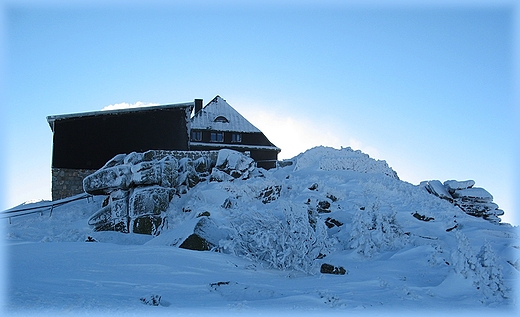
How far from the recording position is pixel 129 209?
12.2 meters

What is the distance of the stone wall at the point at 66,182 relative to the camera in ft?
62.1

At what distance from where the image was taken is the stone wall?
18.9 m

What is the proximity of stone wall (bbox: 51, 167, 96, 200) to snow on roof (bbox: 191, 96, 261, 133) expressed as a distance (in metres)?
9.37

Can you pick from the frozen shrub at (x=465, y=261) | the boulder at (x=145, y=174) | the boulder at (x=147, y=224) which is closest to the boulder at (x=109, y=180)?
the boulder at (x=145, y=174)

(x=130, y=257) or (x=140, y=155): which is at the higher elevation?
(x=140, y=155)

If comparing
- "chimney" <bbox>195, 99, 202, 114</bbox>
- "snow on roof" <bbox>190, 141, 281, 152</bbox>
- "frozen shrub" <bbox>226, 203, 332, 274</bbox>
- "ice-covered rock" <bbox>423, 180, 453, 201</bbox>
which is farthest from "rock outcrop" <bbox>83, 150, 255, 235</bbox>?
"chimney" <bbox>195, 99, 202, 114</bbox>

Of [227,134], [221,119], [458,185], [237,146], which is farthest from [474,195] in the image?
[221,119]

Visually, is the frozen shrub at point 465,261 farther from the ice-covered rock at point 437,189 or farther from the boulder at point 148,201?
the ice-covered rock at point 437,189

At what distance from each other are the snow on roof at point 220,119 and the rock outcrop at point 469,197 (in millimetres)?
13674

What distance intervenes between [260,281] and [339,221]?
551cm

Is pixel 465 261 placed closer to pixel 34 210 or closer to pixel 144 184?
pixel 144 184

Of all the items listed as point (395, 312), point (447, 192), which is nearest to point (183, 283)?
point (395, 312)

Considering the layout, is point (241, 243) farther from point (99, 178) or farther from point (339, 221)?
point (99, 178)

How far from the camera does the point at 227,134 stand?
28000mm
